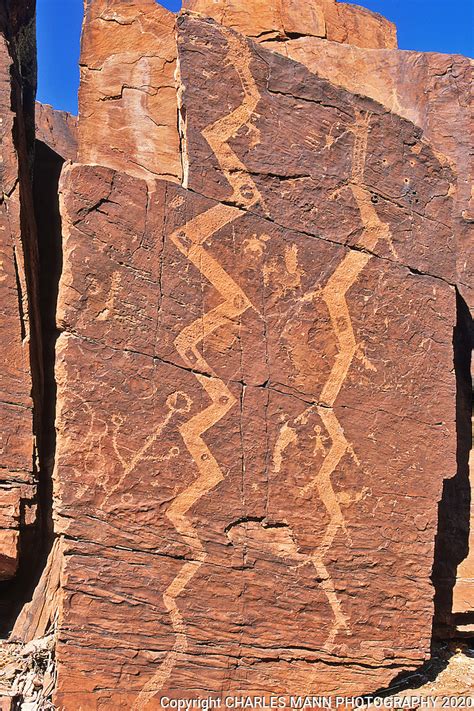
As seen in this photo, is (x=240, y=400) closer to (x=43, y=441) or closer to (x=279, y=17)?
(x=43, y=441)

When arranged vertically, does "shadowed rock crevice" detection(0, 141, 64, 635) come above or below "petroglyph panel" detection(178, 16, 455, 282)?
below

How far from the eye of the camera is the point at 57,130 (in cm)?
514

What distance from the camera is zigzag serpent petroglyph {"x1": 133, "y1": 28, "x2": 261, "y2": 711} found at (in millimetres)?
3229

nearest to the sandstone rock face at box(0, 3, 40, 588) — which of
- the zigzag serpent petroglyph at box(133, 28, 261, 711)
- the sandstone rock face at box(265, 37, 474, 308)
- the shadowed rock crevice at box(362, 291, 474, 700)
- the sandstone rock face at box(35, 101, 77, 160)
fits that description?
the zigzag serpent petroglyph at box(133, 28, 261, 711)

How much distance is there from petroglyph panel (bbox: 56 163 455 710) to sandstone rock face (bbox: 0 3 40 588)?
393mm

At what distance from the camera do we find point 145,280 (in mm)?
3305

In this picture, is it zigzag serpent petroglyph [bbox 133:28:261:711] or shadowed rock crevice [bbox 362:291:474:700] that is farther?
shadowed rock crevice [bbox 362:291:474:700]

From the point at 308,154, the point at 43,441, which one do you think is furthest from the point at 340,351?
the point at 43,441

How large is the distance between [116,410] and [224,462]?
510 millimetres

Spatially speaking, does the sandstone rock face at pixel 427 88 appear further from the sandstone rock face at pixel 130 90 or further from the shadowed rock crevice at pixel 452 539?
the sandstone rock face at pixel 130 90

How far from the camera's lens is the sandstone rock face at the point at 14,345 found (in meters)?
3.41

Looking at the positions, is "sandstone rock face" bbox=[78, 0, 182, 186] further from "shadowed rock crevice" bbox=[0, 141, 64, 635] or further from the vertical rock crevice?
the vertical rock crevice

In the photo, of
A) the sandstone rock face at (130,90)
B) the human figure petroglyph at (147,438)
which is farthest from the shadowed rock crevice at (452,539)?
the sandstone rock face at (130,90)

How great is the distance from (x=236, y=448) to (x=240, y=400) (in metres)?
0.20
